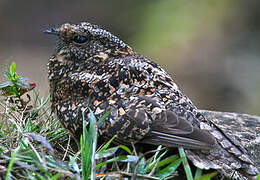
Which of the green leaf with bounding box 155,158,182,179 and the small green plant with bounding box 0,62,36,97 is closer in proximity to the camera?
the green leaf with bounding box 155,158,182,179

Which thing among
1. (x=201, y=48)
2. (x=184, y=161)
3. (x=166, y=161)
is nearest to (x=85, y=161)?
(x=166, y=161)

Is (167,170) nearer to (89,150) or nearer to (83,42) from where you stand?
(89,150)

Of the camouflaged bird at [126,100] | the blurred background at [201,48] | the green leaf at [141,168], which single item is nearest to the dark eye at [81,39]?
the camouflaged bird at [126,100]

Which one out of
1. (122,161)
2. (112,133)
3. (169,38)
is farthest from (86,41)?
(169,38)

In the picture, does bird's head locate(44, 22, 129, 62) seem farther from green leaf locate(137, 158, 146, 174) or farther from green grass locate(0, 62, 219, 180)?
green leaf locate(137, 158, 146, 174)

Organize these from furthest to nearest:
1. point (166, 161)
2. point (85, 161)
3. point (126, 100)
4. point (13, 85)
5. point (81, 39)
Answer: point (81, 39) → point (13, 85) → point (126, 100) → point (166, 161) → point (85, 161)

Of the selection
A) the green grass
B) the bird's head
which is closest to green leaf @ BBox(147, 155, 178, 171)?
the green grass

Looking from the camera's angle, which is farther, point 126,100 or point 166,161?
point 126,100
